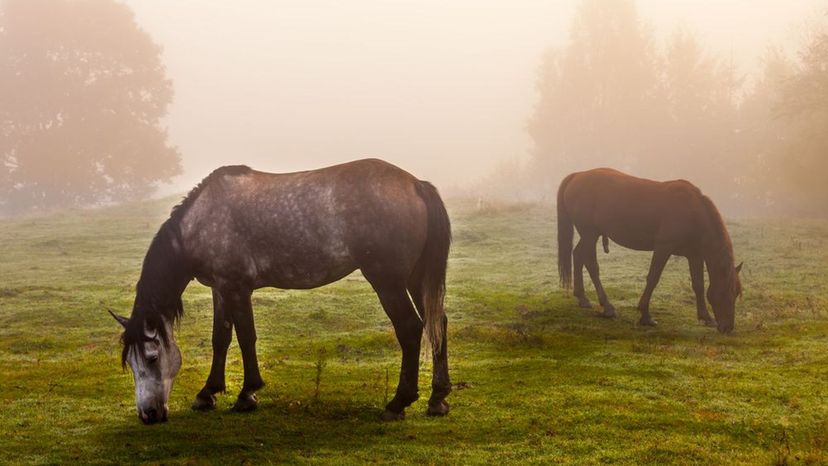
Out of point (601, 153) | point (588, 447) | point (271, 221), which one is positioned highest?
point (601, 153)

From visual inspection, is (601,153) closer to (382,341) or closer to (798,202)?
(798,202)

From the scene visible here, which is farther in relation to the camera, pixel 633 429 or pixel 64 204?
pixel 64 204

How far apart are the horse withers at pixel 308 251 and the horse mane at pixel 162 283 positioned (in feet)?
0.04

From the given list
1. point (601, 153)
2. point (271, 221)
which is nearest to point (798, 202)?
point (601, 153)

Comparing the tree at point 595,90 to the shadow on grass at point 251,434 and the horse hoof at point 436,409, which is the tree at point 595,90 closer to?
the horse hoof at point 436,409

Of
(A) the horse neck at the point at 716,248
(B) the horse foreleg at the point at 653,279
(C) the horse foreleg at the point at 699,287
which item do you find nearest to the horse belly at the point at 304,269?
(B) the horse foreleg at the point at 653,279

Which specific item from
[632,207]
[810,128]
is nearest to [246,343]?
[632,207]

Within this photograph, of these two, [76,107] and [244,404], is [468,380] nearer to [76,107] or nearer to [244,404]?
[244,404]

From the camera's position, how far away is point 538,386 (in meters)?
9.58

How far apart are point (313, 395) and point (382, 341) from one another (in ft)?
11.9

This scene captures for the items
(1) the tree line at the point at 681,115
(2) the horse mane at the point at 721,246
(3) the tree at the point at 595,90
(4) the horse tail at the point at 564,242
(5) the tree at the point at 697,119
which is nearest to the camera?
(2) the horse mane at the point at 721,246

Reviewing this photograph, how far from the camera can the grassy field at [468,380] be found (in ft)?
23.1

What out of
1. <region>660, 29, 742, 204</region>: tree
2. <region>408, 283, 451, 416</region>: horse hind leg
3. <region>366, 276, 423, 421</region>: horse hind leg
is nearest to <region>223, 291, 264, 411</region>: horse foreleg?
<region>366, 276, 423, 421</region>: horse hind leg

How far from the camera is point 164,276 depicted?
783 centimetres
